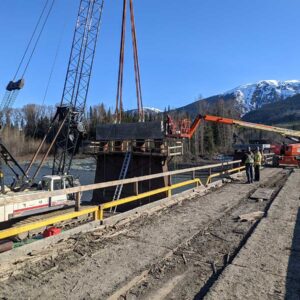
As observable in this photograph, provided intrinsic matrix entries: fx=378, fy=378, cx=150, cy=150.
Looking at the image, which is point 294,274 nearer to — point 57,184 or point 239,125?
point 57,184

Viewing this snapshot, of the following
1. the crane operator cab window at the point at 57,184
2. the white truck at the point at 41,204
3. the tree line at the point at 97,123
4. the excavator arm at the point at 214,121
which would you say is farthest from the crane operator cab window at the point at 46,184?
the tree line at the point at 97,123

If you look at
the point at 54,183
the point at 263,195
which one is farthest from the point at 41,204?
the point at 263,195

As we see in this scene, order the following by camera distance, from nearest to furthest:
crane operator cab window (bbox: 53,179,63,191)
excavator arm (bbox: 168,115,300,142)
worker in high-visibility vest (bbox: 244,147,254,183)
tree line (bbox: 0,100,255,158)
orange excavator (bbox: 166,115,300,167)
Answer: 1. worker in high-visibility vest (bbox: 244,147,254,183)
2. crane operator cab window (bbox: 53,179,63,191)
3. orange excavator (bbox: 166,115,300,167)
4. excavator arm (bbox: 168,115,300,142)
5. tree line (bbox: 0,100,255,158)

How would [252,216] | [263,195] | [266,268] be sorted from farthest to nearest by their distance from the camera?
[263,195]
[252,216]
[266,268]

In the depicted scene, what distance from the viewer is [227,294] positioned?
471cm

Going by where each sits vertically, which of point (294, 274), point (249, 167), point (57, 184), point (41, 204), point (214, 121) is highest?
point (214, 121)

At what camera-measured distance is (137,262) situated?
5.93 m

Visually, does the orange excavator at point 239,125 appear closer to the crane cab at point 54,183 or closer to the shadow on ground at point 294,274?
the crane cab at point 54,183

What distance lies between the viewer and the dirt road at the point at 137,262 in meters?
4.84

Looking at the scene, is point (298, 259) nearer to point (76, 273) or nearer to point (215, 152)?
point (76, 273)

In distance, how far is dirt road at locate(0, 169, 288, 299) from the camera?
4836 millimetres

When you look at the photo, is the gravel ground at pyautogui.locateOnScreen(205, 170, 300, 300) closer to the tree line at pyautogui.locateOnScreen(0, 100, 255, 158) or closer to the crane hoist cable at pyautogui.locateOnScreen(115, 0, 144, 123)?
the crane hoist cable at pyautogui.locateOnScreen(115, 0, 144, 123)

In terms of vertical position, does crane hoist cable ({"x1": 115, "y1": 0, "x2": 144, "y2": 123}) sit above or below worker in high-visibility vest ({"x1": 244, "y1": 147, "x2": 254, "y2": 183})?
A: above

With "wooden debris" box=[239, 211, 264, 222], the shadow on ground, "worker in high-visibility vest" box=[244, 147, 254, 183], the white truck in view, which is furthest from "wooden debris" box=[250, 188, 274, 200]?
the white truck
